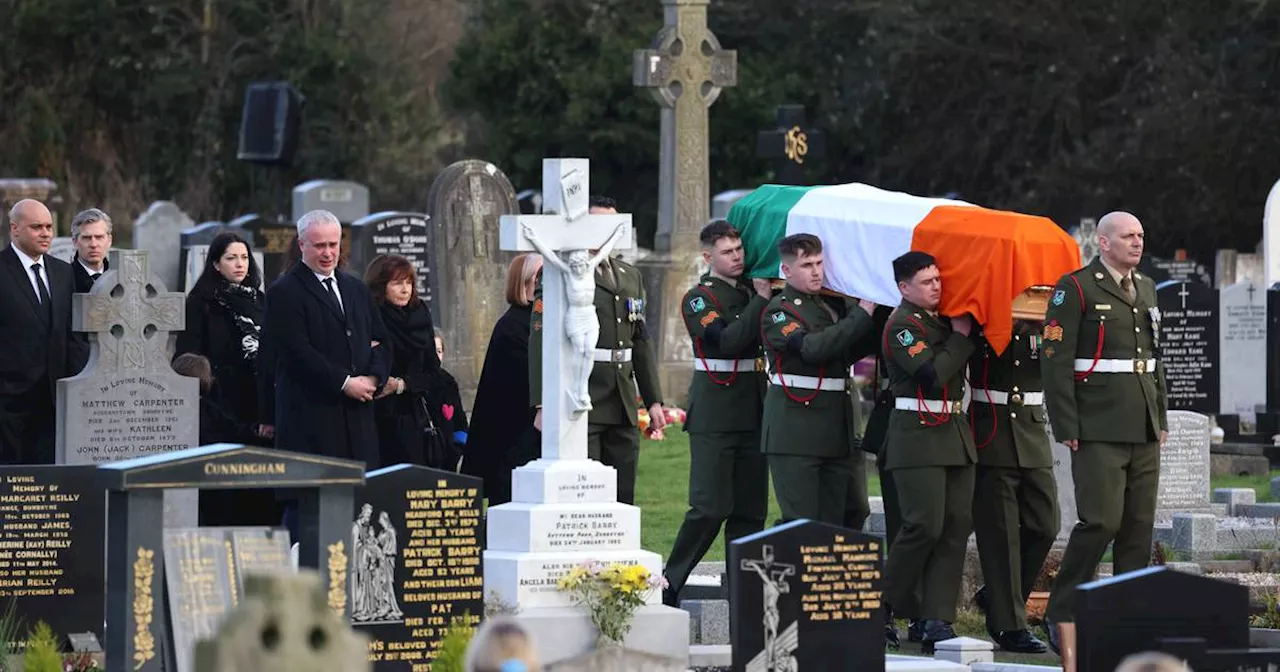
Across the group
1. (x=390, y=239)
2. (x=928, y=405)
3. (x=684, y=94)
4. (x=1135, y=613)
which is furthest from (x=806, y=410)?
(x=684, y=94)

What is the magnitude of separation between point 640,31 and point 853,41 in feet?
11.1

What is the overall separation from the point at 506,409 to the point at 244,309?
1.41 meters

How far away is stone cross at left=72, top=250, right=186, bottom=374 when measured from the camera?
12219 millimetres

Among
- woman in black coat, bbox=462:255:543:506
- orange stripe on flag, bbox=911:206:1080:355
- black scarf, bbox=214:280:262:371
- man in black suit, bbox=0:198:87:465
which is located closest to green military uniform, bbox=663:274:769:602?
orange stripe on flag, bbox=911:206:1080:355

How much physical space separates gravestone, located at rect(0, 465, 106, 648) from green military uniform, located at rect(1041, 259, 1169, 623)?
13.2 ft

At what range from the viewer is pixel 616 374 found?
12250 mm

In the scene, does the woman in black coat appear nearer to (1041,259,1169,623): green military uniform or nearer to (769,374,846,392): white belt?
(769,374,846,392): white belt

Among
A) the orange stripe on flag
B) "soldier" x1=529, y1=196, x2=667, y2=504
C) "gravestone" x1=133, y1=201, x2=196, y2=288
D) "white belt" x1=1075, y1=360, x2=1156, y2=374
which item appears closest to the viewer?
the orange stripe on flag

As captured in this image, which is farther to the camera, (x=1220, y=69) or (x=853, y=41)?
(x=853, y=41)

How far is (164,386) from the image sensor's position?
1227cm

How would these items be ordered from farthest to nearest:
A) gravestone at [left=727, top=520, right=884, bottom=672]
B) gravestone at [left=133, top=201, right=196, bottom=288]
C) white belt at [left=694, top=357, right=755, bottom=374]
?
gravestone at [left=133, top=201, right=196, bottom=288]
white belt at [left=694, top=357, right=755, bottom=374]
gravestone at [left=727, top=520, right=884, bottom=672]

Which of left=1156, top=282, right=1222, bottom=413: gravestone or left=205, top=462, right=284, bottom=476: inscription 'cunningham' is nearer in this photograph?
left=205, top=462, right=284, bottom=476: inscription 'cunningham'

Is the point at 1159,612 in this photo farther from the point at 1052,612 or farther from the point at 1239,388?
the point at 1239,388

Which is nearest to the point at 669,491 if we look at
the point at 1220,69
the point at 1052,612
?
the point at 1052,612
